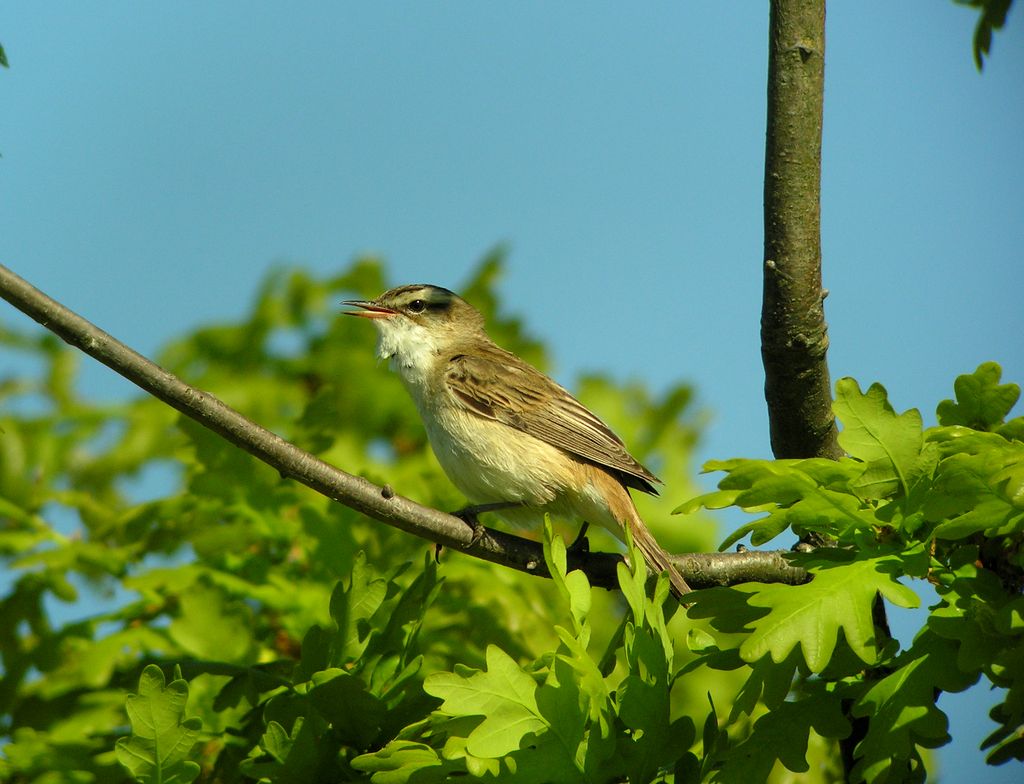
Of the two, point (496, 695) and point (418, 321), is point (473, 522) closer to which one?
point (496, 695)

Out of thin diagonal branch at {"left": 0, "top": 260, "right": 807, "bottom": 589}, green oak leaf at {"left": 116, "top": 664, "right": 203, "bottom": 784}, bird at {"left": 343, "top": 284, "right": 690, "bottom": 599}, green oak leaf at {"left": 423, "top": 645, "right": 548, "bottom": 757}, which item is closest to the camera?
green oak leaf at {"left": 423, "top": 645, "right": 548, "bottom": 757}

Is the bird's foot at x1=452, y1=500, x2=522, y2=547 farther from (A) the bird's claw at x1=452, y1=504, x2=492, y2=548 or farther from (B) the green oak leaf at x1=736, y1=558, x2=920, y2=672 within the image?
(B) the green oak leaf at x1=736, y1=558, x2=920, y2=672

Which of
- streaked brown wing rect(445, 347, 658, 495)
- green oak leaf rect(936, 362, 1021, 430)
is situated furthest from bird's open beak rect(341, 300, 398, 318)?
green oak leaf rect(936, 362, 1021, 430)

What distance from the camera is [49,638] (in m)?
3.96

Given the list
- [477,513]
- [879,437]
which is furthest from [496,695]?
[477,513]

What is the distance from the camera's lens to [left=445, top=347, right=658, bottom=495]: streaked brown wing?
17.9ft

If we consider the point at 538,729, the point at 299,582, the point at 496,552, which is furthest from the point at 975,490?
the point at 299,582

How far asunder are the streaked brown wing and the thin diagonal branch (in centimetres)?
117

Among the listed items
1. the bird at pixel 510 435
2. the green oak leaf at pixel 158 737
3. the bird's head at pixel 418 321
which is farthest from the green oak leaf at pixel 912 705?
the bird's head at pixel 418 321

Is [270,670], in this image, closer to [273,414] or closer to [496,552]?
[496,552]

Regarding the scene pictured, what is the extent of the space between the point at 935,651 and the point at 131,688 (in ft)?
8.24

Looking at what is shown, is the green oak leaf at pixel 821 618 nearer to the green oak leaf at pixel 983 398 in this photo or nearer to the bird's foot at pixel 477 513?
the green oak leaf at pixel 983 398

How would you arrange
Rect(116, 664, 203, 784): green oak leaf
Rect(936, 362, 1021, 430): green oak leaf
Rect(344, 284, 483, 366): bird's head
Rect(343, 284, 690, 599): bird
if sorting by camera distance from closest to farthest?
1. Rect(116, 664, 203, 784): green oak leaf
2. Rect(936, 362, 1021, 430): green oak leaf
3. Rect(343, 284, 690, 599): bird
4. Rect(344, 284, 483, 366): bird's head

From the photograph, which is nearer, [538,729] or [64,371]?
[538,729]
